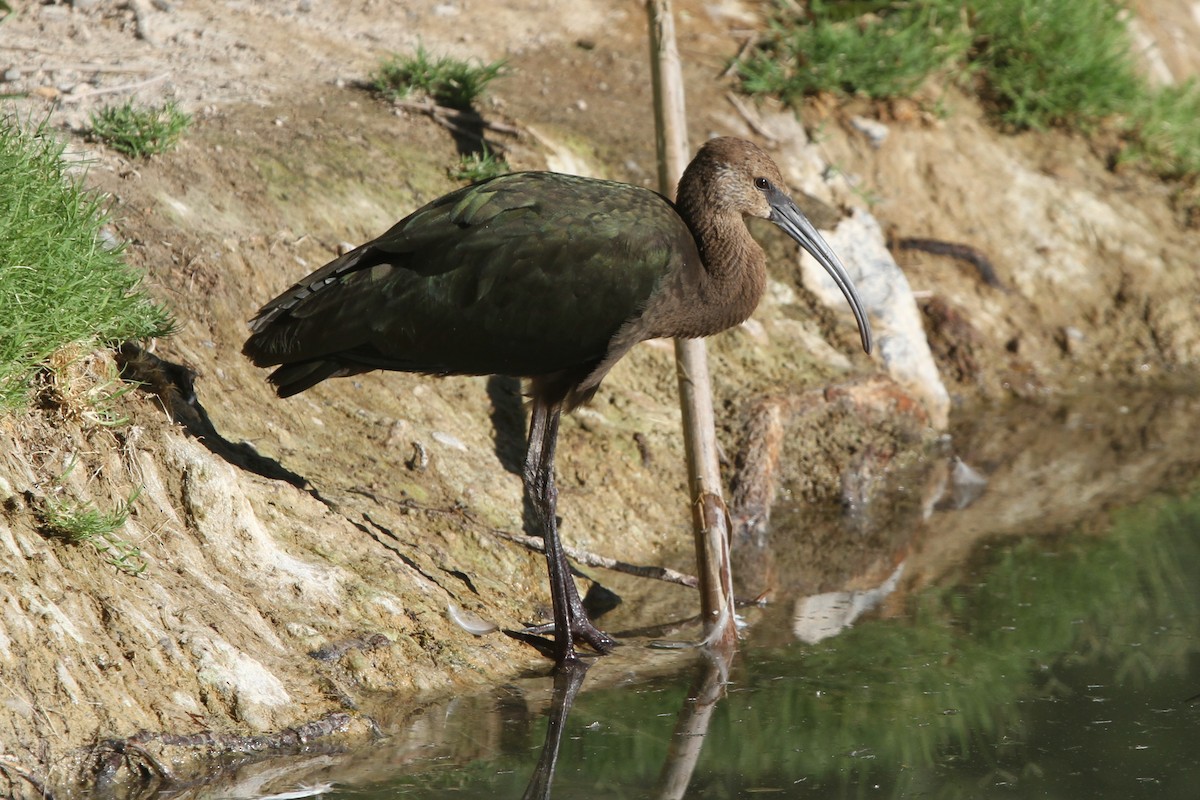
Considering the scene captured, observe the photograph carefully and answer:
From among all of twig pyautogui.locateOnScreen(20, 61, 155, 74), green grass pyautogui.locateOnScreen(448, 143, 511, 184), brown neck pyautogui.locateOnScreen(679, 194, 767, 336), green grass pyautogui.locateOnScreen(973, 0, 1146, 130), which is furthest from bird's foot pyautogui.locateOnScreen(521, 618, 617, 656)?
green grass pyautogui.locateOnScreen(973, 0, 1146, 130)

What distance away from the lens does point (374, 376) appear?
18.1 ft

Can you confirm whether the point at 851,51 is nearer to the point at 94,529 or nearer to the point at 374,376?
the point at 374,376

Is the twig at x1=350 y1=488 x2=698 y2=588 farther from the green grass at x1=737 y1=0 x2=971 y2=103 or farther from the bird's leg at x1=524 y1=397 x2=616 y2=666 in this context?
the green grass at x1=737 y1=0 x2=971 y2=103

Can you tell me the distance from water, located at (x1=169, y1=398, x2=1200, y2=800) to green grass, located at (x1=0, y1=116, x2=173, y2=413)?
4.61 feet

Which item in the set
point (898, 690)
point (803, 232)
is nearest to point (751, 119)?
point (803, 232)

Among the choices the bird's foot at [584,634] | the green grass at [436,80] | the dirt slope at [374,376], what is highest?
the green grass at [436,80]

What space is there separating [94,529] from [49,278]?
34.2 inches

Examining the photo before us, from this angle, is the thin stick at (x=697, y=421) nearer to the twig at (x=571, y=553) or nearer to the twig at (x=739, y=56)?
the twig at (x=571, y=553)

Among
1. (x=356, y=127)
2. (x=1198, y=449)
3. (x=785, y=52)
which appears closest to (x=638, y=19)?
(x=785, y=52)

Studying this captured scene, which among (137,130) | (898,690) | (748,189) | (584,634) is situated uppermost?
(748,189)

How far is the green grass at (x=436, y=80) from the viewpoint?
22.2 ft

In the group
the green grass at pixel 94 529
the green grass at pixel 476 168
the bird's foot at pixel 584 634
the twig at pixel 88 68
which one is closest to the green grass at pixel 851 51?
the green grass at pixel 476 168

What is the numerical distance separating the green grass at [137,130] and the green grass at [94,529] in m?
2.24

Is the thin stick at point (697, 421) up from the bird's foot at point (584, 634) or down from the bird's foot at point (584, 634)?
up
